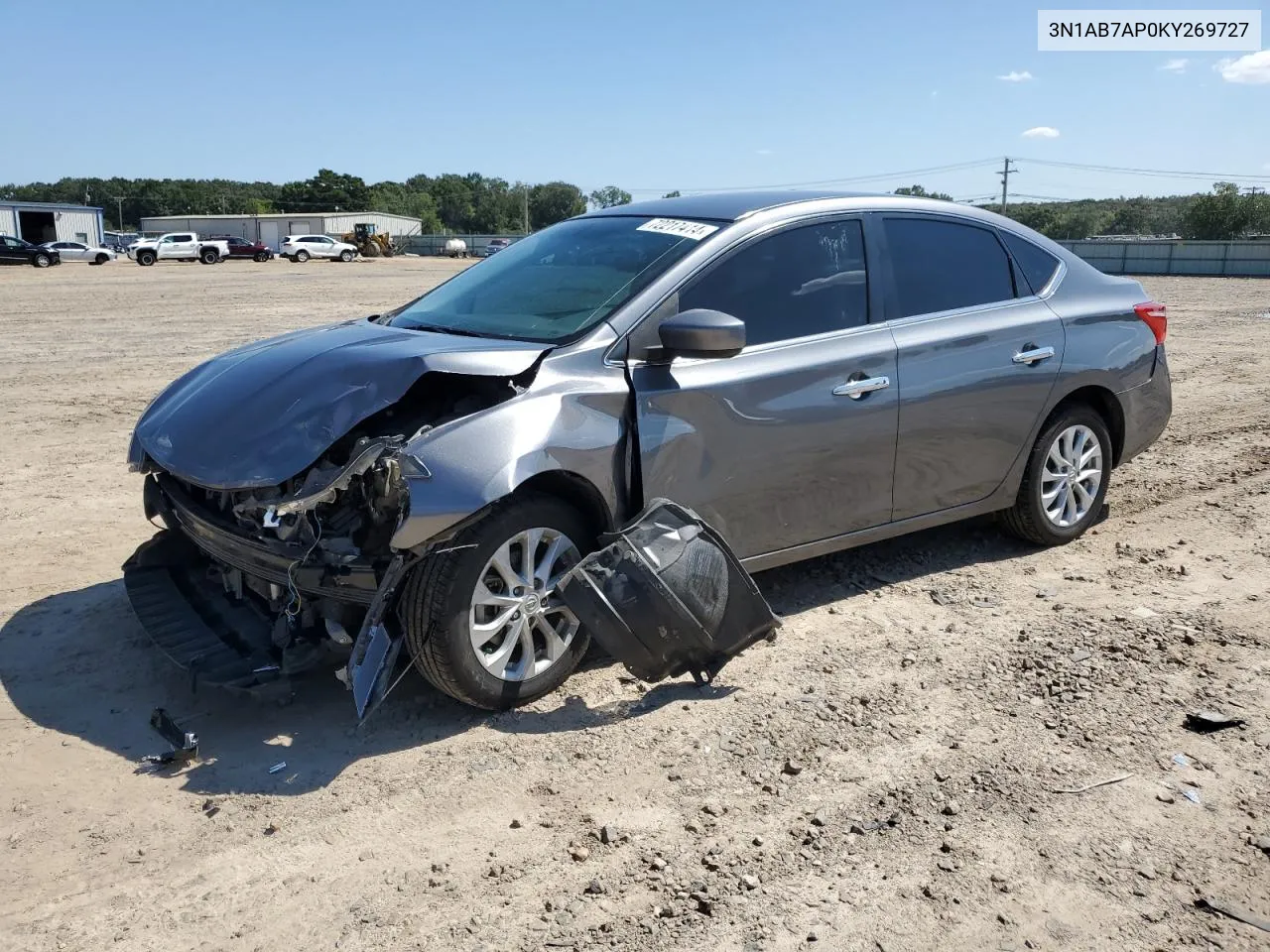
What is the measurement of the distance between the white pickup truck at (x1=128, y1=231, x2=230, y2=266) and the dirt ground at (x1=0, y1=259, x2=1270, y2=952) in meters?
50.4

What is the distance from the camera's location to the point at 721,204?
493cm

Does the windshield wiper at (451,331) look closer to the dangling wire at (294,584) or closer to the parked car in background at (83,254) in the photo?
the dangling wire at (294,584)

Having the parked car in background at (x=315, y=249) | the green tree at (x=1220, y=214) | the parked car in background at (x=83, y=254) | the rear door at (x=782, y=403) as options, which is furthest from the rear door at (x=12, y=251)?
the green tree at (x=1220, y=214)

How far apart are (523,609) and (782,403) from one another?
1424 mm

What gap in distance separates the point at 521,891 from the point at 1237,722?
2672mm

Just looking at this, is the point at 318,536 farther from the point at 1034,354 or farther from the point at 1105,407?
the point at 1105,407

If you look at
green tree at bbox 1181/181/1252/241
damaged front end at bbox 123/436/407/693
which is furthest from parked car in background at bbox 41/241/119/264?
green tree at bbox 1181/181/1252/241

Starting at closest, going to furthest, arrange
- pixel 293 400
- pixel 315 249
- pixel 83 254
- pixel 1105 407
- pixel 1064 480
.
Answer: pixel 293 400
pixel 1064 480
pixel 1105 407
pixel 83 254
pixel 315 249

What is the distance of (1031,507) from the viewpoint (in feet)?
18.6

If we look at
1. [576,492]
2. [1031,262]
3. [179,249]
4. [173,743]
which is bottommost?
[173,743]

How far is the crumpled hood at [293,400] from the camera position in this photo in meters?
3.83

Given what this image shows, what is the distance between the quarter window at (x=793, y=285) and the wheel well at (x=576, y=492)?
0.89 metres

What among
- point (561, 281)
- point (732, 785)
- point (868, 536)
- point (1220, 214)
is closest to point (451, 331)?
point (561, 281)

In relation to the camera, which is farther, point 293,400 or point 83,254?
point 83,254
